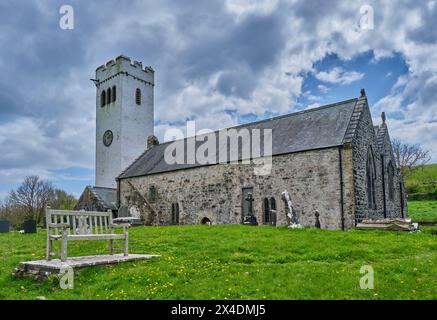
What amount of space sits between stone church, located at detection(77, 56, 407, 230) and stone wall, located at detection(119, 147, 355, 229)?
0.17ft

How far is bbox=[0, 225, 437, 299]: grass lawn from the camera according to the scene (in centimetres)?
688

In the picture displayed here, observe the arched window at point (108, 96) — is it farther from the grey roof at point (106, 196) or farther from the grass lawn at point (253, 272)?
the grass lawn at point (253, 272)

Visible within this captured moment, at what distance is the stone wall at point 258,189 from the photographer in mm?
20812

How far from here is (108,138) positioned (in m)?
41.8

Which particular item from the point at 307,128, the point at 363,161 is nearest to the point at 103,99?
the point at 307,128

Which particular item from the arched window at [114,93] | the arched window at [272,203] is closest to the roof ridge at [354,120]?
the arched window at [272,203]

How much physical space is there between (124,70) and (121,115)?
4796mm

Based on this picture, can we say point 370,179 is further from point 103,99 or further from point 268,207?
point 103,99

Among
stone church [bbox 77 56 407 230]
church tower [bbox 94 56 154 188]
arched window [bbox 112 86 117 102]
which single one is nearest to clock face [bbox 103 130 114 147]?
church tower [bbox 94 56 154 188]

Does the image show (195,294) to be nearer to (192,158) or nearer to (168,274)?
(168,274)

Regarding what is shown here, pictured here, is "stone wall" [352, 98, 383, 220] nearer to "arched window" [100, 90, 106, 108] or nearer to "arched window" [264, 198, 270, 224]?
"arched window" [264, 198, 270, 224]

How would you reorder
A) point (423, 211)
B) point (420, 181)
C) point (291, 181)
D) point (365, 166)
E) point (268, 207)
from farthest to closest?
point (420, 181) < point (423, 211) < point (268, 207) < point (365, 166) < point (291, 181)

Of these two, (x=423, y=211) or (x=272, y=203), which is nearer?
(x=272, y=203)
